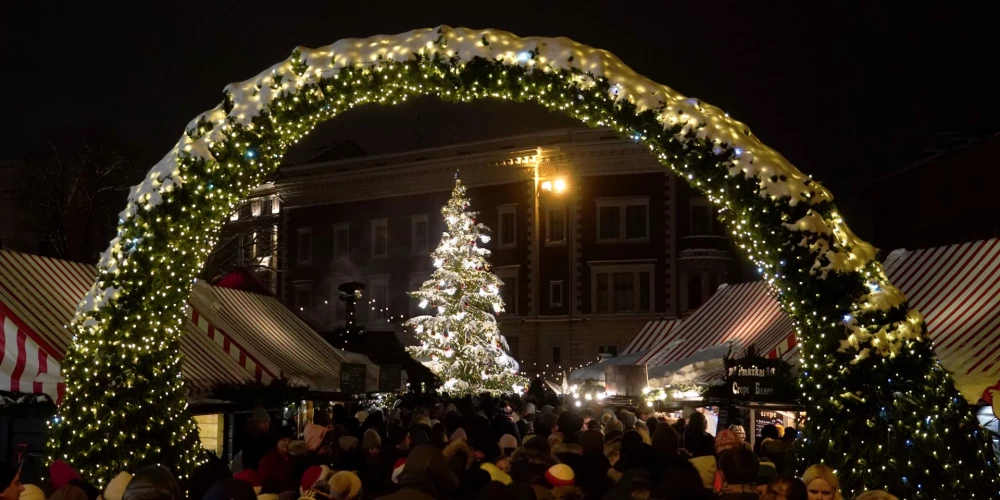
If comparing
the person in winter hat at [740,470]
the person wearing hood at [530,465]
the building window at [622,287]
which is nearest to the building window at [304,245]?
the building window at [622,287]

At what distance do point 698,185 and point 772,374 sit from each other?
5446 mm

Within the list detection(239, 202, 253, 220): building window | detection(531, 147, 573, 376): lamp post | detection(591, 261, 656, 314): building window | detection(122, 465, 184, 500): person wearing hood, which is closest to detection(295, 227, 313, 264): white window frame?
detection(239, 202, 253, 220): building window

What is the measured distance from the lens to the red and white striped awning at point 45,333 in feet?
33.2

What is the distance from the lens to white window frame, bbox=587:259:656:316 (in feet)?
157

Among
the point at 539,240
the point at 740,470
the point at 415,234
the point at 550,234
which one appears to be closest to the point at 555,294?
the point at 539,240

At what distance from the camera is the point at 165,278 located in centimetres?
Answer: 791

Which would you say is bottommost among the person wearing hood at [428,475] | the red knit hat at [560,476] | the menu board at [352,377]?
the red knit hat at [560,476]

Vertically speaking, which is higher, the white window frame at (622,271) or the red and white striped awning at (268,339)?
the white window frame at (622,271)

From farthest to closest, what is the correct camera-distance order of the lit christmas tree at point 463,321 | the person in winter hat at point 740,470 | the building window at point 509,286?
the building window at point 509,286
the lit christmas tree at point 463,321
the person in winter hat at point 740,470

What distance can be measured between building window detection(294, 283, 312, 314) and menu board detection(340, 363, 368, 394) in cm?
4026

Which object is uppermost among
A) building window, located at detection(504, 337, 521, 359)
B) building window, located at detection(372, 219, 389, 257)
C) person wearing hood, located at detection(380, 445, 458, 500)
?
building window, located at detection(372, 219, 389, 257)

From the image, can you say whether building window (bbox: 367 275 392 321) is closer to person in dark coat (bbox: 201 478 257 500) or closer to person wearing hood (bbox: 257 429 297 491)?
person wearing hood (bbox: 257 429 297 491)

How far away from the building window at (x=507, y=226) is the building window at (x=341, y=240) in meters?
9.10

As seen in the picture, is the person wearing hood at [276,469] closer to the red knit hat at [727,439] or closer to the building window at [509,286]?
the red knit hat at [727,439]
